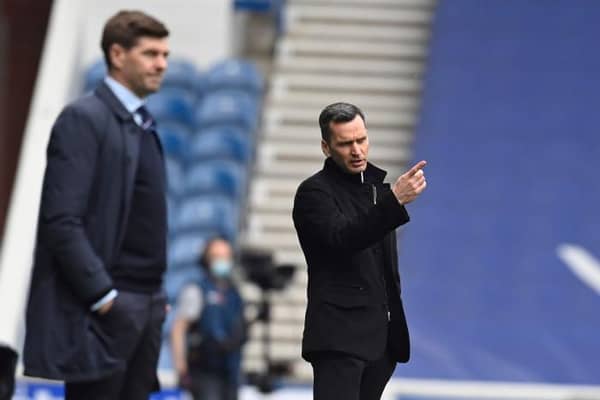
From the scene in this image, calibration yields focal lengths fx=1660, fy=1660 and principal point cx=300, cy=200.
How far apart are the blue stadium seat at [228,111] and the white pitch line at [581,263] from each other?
9.99 ft

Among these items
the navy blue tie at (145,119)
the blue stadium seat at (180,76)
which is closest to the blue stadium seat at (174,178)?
the blue stadium seat at (180,76)

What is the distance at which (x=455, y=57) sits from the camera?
1571 centimetres

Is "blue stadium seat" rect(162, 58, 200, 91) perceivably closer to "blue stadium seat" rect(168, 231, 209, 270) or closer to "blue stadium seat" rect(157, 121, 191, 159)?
"blue stadium seat" rect(157, 121, 191, 159)

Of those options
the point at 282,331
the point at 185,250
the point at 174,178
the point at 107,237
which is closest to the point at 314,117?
the point at 174,178

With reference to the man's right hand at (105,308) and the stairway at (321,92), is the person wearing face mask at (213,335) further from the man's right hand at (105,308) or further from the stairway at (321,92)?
the man's right hand at (105,308)

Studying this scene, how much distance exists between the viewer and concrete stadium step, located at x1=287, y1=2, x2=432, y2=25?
1658 cm

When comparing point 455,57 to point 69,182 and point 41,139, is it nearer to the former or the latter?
point 41,139

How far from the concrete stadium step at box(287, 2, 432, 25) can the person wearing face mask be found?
722 centimetres

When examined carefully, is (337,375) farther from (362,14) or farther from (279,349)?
(362,14)

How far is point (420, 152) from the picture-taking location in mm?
14539

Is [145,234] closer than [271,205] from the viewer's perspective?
Yes

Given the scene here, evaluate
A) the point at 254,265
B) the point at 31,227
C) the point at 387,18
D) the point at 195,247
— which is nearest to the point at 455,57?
the point at 387,18

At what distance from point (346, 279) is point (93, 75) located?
9866mm

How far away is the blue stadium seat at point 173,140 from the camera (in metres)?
14.4
